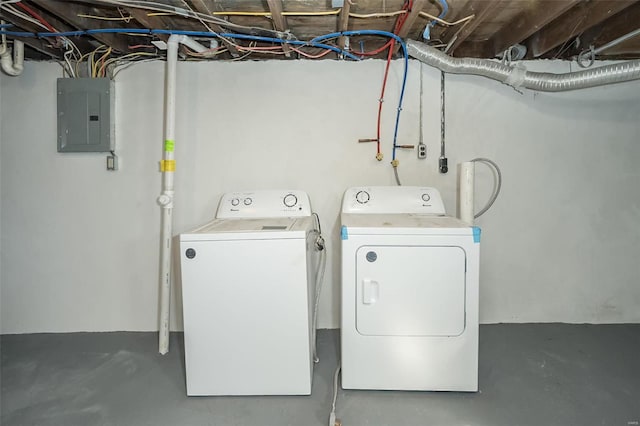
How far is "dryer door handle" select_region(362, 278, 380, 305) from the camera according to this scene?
1.66m

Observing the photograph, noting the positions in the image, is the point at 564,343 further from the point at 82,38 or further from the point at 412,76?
the point at 82,38

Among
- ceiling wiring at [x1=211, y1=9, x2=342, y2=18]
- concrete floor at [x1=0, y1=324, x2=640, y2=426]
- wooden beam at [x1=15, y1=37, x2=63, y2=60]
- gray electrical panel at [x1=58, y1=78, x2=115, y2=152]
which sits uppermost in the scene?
ceiling wiring at [x1=211, y1=9, x2=342, y2=18]

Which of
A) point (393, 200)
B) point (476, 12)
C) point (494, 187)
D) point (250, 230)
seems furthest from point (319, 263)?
point (476, 12)

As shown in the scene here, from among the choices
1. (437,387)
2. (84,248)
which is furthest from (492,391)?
(84,248)

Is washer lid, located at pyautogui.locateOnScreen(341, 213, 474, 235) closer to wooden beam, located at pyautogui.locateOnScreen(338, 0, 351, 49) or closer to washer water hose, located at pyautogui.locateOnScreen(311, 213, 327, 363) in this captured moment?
washer water hose, located at pyautogui.locateOnScreen(311, 213, 327, 363)

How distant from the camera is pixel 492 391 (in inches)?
67.4

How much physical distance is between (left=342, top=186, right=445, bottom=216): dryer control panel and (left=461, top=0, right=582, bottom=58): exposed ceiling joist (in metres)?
1.04

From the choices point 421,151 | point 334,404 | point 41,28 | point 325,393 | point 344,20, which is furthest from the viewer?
point 421,151

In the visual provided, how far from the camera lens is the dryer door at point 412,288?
163 cm

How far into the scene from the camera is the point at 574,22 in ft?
6.08

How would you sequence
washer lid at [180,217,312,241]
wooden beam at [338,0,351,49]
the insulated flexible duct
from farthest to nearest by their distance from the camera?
the insulated flexible duct < wooden beam at [338,0,351,49] < washer lid at [180,217,312,241]

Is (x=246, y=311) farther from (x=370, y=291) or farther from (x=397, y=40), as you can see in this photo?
(x=397, y=40)

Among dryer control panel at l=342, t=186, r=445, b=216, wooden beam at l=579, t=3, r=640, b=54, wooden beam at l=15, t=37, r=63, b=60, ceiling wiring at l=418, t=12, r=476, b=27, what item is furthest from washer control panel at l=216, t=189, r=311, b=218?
wooden beam at l=579, t=3, r=640, b=54

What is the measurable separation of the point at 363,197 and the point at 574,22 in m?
1.56
